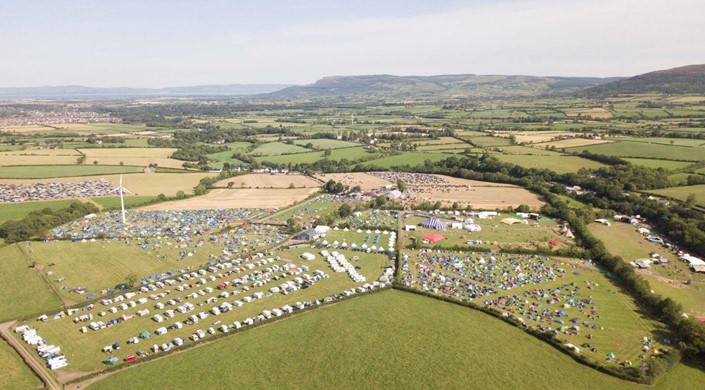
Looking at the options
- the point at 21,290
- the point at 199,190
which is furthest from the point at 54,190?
the point at 21,290

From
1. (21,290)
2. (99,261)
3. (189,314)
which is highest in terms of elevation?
(99,261)

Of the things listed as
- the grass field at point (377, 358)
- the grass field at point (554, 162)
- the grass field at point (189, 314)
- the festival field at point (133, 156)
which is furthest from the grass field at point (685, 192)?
the festival field at point (133, 156)

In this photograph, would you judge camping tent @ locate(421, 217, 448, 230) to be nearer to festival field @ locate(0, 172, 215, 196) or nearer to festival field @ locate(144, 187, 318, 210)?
festival field @ locate(144, 187, 318, 210)

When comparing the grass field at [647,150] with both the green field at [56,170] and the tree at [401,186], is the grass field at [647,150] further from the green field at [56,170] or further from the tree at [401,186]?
the green field at [56,170]

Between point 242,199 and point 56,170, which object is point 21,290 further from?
point 56,170

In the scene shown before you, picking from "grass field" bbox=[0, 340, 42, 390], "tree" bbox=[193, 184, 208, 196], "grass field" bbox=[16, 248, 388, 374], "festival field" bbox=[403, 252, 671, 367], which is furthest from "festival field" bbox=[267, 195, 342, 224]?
"grass field" bbox=[0, 340, 42, 390]
